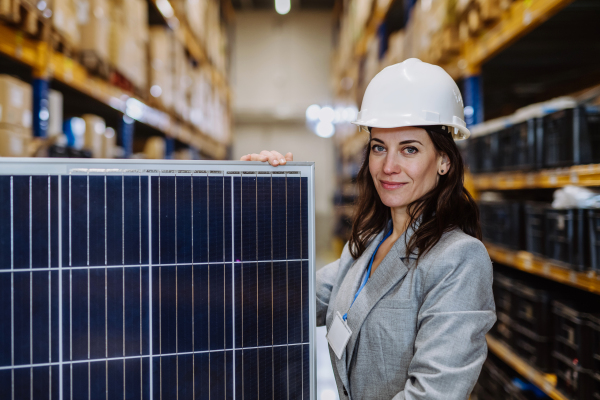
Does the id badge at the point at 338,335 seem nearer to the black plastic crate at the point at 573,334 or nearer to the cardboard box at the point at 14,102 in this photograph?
the black plastic crate at the point at 573,334

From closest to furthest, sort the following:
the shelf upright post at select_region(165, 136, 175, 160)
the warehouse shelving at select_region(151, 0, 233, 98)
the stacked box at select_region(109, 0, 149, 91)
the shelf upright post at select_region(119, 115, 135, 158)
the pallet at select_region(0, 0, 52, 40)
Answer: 1. the pallet at select_region(0, 0, 52, 40)
2. the stacked box at select_region(109, 0, 149, 91)
3. the shelf upright post at select_region(119, 115, 135, 158)
4. the warehouse shelving at select_region(151, 0, 233, 98)
5. the shelf upright post at select_region(165, 136, 175, 160)

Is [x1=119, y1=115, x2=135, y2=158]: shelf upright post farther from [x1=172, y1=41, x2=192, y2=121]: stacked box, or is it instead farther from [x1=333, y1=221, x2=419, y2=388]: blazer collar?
[x1=333, y1=221, x2=419, y2=388]: blazer collar

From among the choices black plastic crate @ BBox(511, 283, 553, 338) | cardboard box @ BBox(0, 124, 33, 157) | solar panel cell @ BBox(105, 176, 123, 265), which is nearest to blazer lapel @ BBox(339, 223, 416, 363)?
solar panel cell @ BBox(105, 176, 123, 265)

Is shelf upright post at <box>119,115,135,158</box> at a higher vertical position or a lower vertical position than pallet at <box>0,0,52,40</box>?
lower

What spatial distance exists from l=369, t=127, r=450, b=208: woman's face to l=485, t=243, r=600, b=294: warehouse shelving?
100 centimetres

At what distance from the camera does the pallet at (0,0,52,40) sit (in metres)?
1.68

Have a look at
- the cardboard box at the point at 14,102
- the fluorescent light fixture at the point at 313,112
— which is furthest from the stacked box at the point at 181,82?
the fluorescent light fixture at the point at 313,112

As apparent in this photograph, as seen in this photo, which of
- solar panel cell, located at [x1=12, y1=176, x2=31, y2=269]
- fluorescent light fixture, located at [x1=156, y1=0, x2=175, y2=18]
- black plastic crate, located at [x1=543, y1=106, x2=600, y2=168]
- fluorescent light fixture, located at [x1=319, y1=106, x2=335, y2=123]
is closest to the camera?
solar panel cell, located at [x1=12, y1=176, x2=31, y2=269]

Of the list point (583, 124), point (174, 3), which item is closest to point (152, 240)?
point (583, 124)

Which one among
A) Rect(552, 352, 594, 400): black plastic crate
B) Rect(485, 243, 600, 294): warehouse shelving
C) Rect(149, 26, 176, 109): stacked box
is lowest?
Rect(552, 352, 594, 400): black plastic crate

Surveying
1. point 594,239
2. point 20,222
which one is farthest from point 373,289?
point 594,239

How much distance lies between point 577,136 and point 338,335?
5.09 ft

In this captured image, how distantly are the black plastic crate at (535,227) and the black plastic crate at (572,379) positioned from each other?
55 cm

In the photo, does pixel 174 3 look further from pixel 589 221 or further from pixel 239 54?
pixel 239 54
